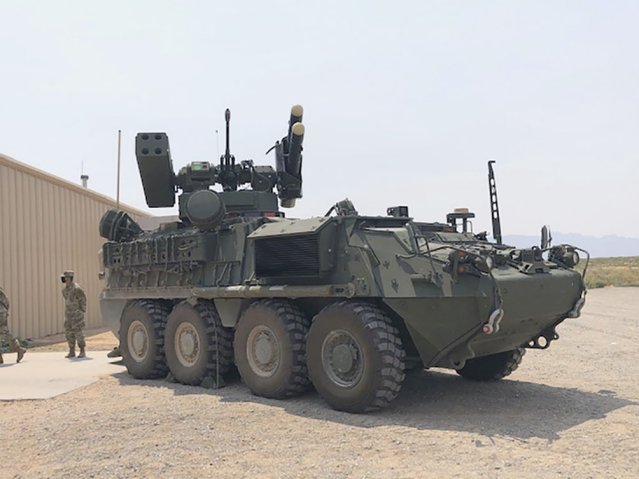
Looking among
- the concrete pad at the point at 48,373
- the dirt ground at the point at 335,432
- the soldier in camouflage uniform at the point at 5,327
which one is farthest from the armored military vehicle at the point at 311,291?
the soldier in camouflage uniform at the point at 5,327

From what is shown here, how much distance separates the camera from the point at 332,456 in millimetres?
5578

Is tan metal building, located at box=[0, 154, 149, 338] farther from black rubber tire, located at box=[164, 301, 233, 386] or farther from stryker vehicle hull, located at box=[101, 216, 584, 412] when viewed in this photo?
stryker vehicle hull, located at box=[101, 216, 584, 412]

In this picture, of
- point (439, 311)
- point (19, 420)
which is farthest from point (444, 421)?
point (19, 420)

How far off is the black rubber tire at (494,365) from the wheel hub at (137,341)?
14.7ft

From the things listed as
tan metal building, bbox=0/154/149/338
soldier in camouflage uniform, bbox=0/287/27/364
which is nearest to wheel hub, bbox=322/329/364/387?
soldier in camouflage uniform, bbox=0/287/27/364

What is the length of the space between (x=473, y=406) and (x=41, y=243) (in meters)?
11.9

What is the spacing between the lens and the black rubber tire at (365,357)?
678 centimetres

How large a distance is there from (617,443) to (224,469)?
3.24 meters

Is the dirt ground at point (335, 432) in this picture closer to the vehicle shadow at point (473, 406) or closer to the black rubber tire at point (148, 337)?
the vehicle shadow at point (473, 406)

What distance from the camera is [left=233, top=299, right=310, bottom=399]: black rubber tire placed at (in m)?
7.73

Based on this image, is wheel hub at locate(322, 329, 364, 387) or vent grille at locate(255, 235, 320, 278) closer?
wheel hub at locate(322, 329, 364, 387)

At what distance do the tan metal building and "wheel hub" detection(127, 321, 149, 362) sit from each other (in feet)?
18.8

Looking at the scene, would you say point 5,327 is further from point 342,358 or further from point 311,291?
point 342,358

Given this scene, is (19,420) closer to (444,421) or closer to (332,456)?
(332,456)
